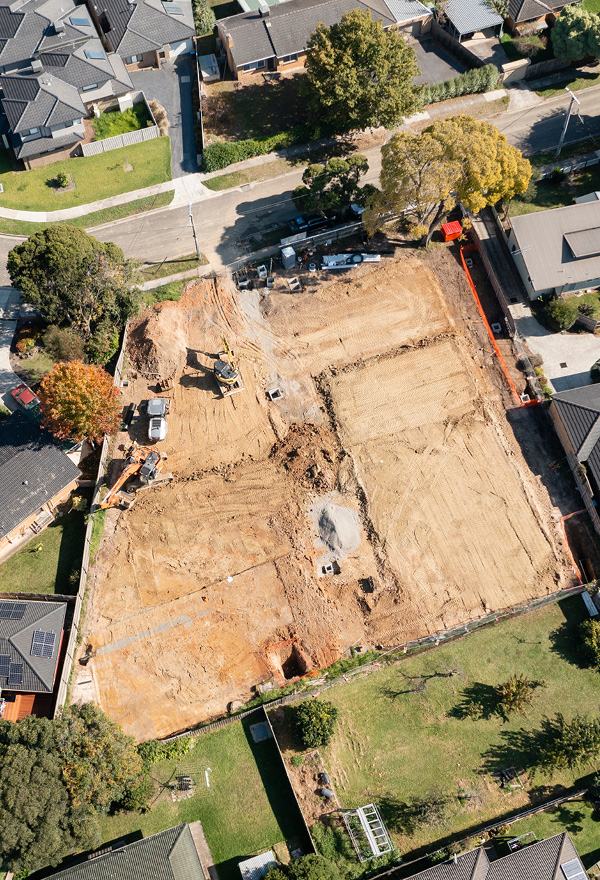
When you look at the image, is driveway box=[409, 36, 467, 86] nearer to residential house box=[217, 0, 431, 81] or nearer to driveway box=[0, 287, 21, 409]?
residential house box=[217, 0, 431, 81]

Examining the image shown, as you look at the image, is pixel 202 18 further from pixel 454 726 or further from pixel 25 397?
pixel 454 726

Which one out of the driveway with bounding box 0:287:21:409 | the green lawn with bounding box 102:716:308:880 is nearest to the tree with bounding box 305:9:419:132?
the driveway with bounding box 0:287:21:409

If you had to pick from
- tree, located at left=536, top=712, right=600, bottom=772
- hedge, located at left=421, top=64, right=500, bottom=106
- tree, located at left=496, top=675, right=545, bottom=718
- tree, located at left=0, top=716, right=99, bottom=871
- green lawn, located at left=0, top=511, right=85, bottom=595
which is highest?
hedge, located at left=421, top=64, right=500, bottom=106

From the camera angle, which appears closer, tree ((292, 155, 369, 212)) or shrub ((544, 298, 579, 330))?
shrub ((544, 298, 579, 330))

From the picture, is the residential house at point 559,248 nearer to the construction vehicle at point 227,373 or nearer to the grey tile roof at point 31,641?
the construction vehicle at point 227,373

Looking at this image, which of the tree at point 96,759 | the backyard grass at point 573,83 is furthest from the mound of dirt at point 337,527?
the backyard grass at point 573,83

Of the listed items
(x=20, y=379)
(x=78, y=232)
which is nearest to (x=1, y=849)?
(x=20, y=379)
